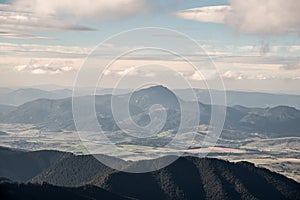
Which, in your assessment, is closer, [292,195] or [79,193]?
[79,193]

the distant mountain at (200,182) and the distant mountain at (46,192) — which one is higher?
the distant mountain at (46,192)

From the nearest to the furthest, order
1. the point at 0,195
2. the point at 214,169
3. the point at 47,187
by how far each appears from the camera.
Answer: the point at 0,195
the point at 47,187
the point at 214,169

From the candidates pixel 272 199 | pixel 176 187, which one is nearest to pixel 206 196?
pixel 176 187

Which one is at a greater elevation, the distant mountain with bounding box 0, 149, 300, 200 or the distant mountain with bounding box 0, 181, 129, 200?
the distant mountain with bounding box 0, 181, 129, 200

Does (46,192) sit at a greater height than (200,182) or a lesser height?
greater

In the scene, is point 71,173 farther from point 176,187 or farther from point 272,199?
point 272,199

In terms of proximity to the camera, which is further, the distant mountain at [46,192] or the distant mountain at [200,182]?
the distant mountain at [200,182]

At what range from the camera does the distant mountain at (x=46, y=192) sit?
4340 inches

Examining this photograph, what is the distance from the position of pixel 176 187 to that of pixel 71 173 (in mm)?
53678

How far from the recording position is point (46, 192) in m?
→ 117

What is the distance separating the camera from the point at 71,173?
630 ft

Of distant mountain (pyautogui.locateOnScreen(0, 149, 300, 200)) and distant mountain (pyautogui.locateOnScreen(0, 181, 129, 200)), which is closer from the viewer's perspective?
distant mountain (pyautogui.locateOnScreen(0, 181, 129, 200))

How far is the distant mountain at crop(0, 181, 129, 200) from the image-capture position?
110 m

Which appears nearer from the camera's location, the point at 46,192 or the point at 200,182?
the point at 46,192
